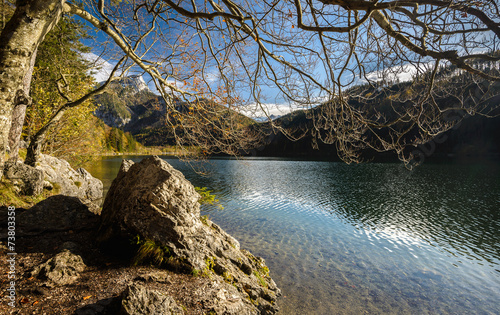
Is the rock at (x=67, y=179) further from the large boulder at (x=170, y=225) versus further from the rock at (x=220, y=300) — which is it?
the rock at (x=220, y=300)

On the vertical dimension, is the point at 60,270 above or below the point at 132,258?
above

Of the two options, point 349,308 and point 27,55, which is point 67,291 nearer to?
point 27,55

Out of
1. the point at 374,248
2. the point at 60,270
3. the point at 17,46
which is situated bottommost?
the point at 374,248

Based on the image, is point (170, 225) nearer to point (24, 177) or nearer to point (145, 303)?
point (145, 303)

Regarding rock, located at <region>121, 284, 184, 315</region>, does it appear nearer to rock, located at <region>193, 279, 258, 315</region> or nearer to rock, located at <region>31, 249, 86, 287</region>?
rock, located at <region>193, 279, 258, 315</region>

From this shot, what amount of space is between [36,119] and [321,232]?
16.3m

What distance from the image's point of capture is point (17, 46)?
2.29 m

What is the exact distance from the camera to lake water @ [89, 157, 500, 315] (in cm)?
601

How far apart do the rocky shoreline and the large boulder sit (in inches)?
0.7

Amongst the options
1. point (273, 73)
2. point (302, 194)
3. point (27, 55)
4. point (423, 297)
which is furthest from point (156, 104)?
point (302, 194)

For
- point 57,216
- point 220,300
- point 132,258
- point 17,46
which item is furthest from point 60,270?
point 17,46

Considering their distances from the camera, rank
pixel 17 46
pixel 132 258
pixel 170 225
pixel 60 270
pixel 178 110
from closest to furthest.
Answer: pixel 17 46
pixel 60 270
pixel 132 258
pixel 170 225
pixel 178 110

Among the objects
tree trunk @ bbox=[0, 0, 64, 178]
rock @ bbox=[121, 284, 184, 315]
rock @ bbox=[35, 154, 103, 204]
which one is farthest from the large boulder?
rock @ bbox=[35, 154, 103, 204]

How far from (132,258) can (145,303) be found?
4.46 feet
